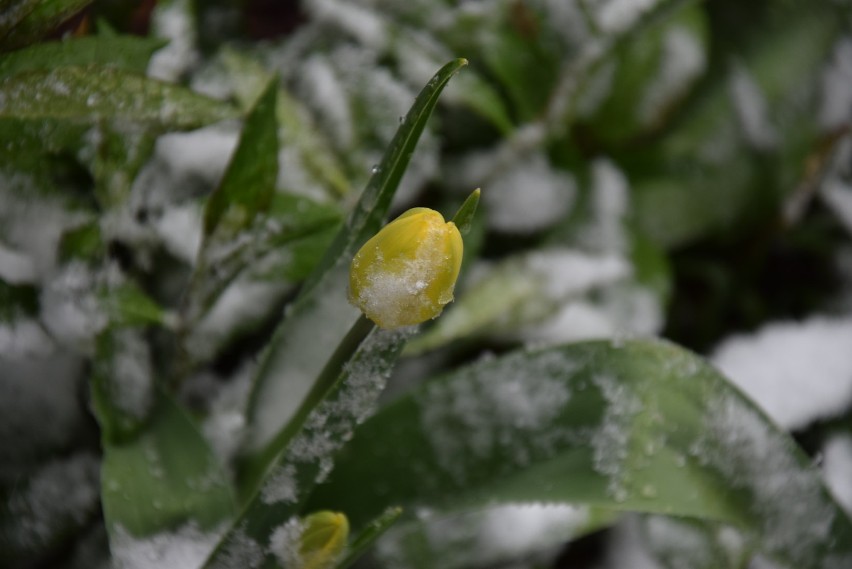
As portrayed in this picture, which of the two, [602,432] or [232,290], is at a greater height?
[232,290]

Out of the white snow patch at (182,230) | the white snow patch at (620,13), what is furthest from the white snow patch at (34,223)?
the white snow patch at (620,13)

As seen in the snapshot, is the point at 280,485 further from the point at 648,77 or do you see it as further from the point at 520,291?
the point at 648,77

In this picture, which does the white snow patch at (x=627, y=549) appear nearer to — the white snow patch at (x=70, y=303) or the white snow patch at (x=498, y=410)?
the white snow patch at (x=498, y=410)

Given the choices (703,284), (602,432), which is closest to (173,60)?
(602,432)

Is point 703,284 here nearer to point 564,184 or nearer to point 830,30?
point 564,184

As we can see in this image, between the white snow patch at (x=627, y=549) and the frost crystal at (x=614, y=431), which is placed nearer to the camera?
the frost crystal at (x=614, y=431)

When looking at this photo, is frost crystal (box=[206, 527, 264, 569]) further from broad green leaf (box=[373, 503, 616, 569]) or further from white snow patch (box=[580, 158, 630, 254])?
white snow patch (box=[580, 158, 630, 254])
